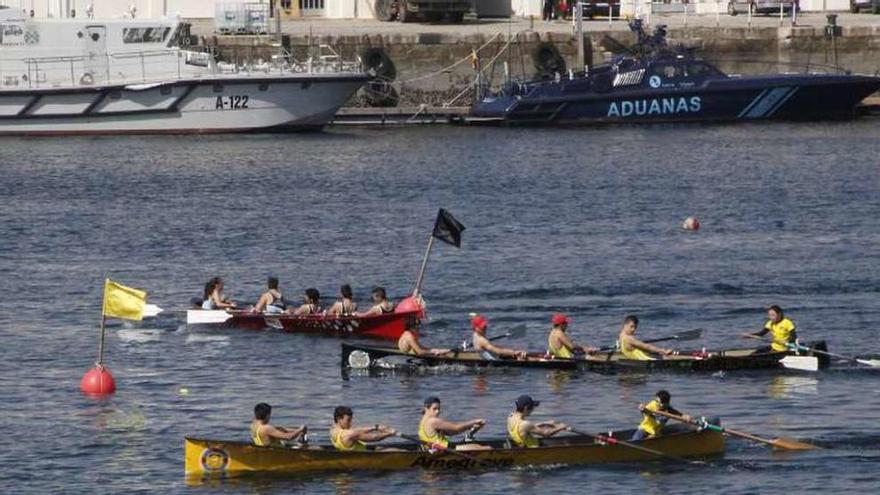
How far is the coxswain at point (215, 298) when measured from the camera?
51.8 metres

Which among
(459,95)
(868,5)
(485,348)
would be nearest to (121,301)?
(485,348)

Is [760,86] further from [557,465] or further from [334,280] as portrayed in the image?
[557,465]

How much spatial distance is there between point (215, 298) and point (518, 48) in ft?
153

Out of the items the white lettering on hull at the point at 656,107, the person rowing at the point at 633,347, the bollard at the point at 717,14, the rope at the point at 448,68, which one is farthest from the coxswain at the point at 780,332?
the bollard at the point at 717,14

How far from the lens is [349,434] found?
3797 centimetres

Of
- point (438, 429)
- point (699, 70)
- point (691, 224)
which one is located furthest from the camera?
point (699, 70)

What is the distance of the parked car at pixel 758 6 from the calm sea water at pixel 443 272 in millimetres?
10789

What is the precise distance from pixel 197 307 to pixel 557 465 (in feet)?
54.6

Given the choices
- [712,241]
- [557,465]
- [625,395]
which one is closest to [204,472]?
[557,465]

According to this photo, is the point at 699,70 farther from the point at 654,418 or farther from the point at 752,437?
the point at 654,418

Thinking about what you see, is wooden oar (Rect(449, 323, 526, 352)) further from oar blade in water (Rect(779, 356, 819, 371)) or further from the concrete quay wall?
the concrete quay wall

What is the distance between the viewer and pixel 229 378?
46594mm

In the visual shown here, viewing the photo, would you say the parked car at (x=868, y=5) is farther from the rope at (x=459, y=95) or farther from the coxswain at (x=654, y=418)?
the coxswain at (x=654, y=418)

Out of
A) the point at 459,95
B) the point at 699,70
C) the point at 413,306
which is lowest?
the point at 413,306
